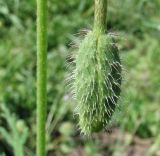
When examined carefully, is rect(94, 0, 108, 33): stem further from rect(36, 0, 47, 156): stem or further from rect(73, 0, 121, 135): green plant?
rect(36, 0, 47, 156): stem

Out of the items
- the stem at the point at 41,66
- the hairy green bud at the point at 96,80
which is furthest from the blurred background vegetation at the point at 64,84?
the hairy green bud at the point at 96,80

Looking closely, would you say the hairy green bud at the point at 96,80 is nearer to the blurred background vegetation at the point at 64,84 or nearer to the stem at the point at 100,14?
the stem at the point at 100,14

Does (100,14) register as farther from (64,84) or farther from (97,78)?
(64,84)

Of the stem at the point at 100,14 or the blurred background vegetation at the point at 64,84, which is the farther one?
the blurred background vegetation at the point at 64,84

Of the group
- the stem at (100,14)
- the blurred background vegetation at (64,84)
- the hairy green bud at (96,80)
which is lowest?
the blurred background vegetation at (64,84)

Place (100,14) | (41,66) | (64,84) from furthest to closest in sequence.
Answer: (64,84) < (41,66) < (100,14)

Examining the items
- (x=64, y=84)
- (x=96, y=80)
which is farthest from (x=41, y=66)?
(x=64, y=84)

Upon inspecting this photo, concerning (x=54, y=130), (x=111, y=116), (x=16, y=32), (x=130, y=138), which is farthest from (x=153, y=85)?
(x=111, y=116)
